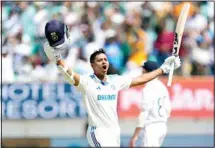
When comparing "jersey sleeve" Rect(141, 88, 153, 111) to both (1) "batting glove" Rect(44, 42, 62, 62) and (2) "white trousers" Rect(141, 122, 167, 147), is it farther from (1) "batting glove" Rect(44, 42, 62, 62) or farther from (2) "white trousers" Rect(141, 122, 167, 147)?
(1) "batting glove" Rect(44, 42, 62, 62)

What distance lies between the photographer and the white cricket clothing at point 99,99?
916 centimetres

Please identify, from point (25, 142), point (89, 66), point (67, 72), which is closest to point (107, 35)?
point (89, 66)

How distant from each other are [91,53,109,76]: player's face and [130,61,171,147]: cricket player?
2.93 meters

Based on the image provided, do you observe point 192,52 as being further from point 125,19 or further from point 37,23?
point 37,23

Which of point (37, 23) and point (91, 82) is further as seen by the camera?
point (37, 23)

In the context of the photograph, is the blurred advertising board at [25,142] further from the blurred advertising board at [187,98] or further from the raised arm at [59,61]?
the raised arm at [59,61]

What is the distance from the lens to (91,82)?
9172 mm

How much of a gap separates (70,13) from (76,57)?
54.2 inches

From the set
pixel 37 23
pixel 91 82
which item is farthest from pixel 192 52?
pixel 91 82

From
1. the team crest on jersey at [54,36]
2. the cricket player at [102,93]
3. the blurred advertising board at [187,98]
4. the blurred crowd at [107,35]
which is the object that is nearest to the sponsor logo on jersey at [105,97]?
the cricket player at [102,93]

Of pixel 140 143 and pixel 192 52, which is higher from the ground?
pixel 192 52

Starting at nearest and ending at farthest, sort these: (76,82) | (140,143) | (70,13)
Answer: (76,82) → (140,143) → (70,13)

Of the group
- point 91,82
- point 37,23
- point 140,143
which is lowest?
point 140,143

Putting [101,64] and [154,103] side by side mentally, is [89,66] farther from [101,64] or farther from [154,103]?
[101,64]
